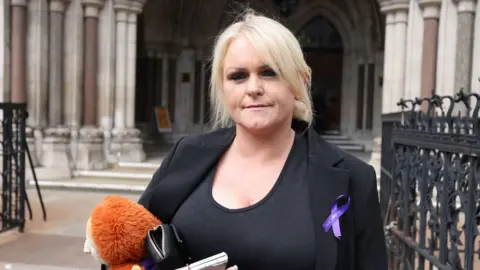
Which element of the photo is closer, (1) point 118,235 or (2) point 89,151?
(1) point 118,235

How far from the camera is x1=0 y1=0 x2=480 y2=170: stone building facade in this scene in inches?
314

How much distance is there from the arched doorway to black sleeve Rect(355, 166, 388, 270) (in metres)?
12.4

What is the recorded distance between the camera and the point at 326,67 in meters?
13.7

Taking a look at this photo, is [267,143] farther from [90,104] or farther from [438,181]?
[90,104]

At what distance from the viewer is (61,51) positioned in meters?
9.02

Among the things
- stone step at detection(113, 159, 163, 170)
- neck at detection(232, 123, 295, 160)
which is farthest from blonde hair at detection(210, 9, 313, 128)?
stone step at detection(113, 159, 163, 170)

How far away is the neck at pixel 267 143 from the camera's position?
133 cm

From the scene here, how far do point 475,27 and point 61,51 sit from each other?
23.6 ft

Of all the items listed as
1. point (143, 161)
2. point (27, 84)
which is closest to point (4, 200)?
point (27, 84)

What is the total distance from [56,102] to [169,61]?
15.4 ft

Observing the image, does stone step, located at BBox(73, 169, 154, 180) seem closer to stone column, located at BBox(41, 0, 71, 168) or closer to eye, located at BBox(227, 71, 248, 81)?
stone column, located at BBox(41, 0, 71, 168)

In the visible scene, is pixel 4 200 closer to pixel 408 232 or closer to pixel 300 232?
pixel 408 232

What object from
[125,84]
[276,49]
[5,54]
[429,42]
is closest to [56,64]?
[5,54]

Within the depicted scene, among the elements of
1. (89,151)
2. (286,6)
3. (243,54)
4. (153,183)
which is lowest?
(89,151)
